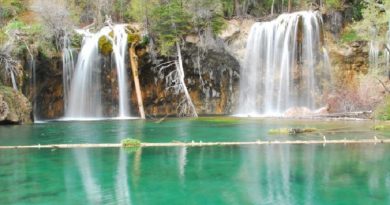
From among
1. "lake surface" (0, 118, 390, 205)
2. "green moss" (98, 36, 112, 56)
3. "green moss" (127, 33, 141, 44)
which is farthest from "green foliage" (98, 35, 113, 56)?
"lake surface" (0, 118, 390, 205)

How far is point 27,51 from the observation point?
34.9 m

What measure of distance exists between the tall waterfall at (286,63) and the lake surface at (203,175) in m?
17.1

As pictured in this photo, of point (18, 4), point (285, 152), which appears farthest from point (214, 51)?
point (285, 152)

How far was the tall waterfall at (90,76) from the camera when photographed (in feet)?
123

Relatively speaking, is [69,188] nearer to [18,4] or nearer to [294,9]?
[294,9]

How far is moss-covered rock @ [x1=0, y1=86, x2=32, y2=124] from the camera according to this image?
1182 inches

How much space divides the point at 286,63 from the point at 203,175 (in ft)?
82.3

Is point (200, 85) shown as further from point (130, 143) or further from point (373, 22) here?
point (130, 143)

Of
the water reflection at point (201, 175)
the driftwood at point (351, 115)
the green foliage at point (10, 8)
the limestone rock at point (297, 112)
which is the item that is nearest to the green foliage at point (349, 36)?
the limestone rock at point (297, 112)

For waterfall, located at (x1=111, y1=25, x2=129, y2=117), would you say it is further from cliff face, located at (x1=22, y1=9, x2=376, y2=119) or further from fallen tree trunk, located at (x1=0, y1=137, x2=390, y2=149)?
fallen tree trunk, located at (x1=0, y1=137, x2=390, y2=149)

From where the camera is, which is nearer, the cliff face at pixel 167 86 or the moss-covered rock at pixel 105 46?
the moss-covered rock at pixel 105 46

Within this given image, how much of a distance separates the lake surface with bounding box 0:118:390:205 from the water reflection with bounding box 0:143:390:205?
20 mm

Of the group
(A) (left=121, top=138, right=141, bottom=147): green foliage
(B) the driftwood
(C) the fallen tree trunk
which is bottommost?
(C) the fallen tree trunk

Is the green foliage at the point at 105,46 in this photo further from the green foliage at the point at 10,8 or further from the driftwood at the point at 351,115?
the driftwood at the point at 351,115
